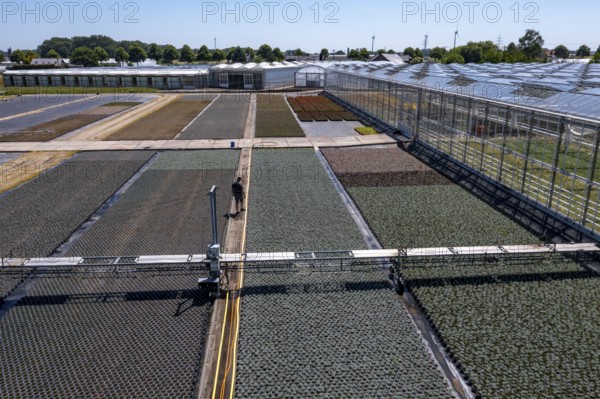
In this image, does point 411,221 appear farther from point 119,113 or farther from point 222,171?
point 119,113

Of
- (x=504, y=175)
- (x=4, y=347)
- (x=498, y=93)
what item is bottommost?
(x=4, y=347)

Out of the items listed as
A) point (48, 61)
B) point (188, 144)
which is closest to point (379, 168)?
point (188, 144)

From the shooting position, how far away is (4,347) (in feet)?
39.4

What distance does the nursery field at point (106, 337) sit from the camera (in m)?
10.7

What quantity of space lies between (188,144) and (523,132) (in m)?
25.0

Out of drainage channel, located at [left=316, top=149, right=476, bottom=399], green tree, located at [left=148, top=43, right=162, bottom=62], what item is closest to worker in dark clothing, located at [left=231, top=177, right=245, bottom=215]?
drainage channel, located at [left=316, top=149, right=476, bottom=399]

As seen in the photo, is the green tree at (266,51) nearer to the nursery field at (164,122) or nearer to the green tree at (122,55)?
the green tree at (122,55)

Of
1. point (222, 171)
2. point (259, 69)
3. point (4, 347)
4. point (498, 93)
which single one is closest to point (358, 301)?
point (4, 347)

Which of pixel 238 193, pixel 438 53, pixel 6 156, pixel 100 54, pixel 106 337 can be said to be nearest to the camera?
pixel 106 337

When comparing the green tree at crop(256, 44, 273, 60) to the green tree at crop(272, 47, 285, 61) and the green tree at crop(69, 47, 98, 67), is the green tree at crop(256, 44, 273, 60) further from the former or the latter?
the green tree at crop(69, 47, 98, 67)

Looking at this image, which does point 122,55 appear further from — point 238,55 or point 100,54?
point 238,55

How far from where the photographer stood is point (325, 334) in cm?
1250

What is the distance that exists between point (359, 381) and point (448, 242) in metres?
Answer: 8.92

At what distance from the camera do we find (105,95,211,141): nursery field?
134 feet
